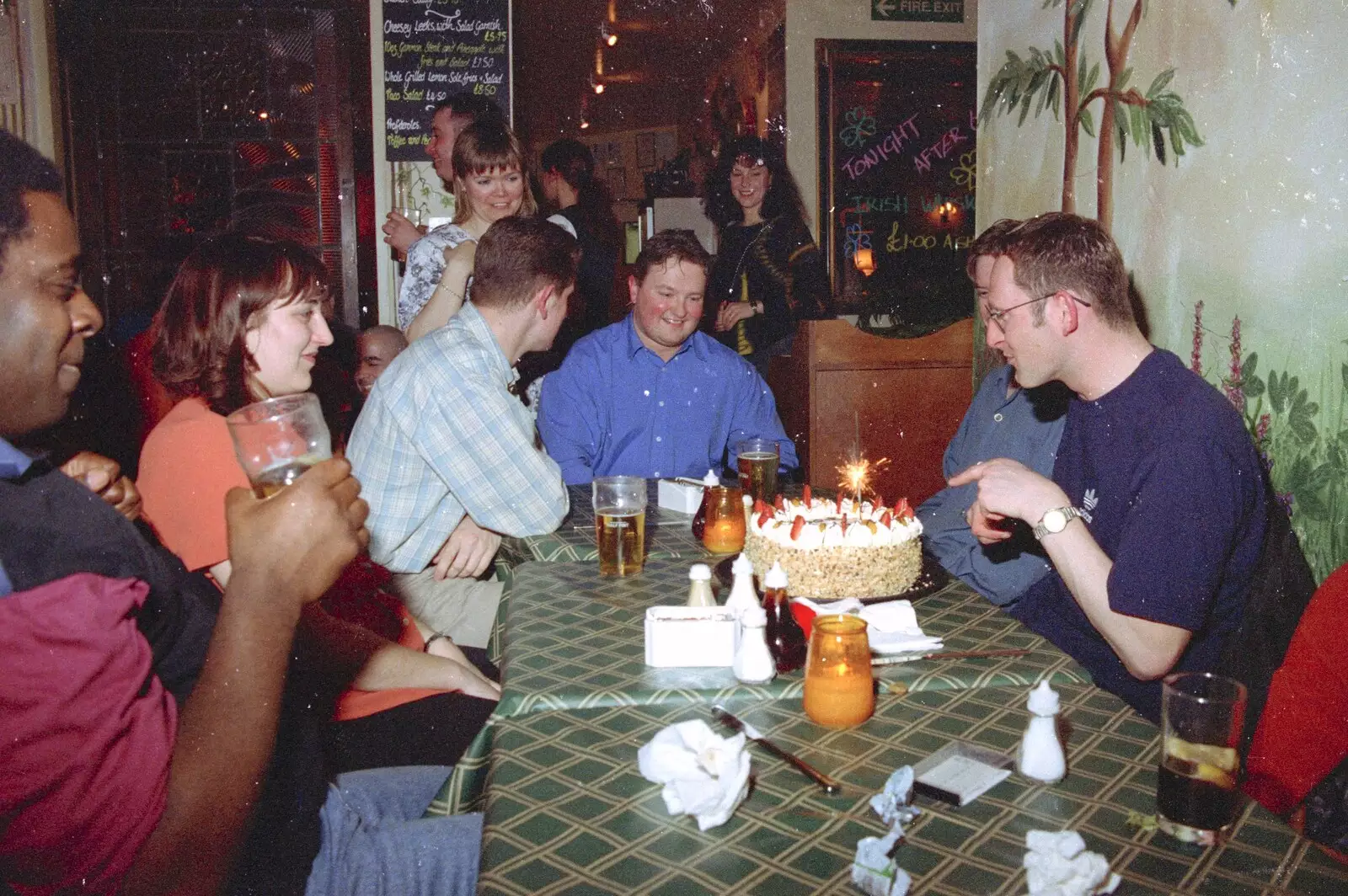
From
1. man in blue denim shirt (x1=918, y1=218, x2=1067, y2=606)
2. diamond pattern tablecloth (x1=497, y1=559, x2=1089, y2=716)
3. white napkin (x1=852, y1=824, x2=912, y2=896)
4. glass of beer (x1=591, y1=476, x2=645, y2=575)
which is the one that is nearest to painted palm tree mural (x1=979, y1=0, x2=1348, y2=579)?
man in blue denim shirt (x1=918, y1=218, x2=1067, y2=606)

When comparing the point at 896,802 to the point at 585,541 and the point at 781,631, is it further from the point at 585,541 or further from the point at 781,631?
the point at 585,541

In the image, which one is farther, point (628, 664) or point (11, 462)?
point (628, 664)

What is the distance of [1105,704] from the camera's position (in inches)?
58.9

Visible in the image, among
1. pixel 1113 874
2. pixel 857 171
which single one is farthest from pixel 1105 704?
pixel 857 171

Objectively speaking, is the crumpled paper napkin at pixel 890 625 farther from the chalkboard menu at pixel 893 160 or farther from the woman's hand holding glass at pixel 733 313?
the chalkboard menu at pixel 893 160

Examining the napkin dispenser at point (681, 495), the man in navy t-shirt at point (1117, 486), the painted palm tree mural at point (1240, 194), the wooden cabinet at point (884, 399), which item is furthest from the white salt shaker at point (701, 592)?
the wooden cabinet at point (884, 399)

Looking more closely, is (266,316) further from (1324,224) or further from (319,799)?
(1324,224)

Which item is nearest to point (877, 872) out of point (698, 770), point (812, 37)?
point (698, 770)

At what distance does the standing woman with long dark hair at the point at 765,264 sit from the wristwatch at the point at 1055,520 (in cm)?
376

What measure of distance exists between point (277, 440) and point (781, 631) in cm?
91

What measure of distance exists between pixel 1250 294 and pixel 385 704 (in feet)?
8.52

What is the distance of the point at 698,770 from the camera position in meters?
1.22

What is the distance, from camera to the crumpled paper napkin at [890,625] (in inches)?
68.0

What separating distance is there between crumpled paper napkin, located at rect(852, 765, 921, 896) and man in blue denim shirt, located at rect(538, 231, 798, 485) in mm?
2569
